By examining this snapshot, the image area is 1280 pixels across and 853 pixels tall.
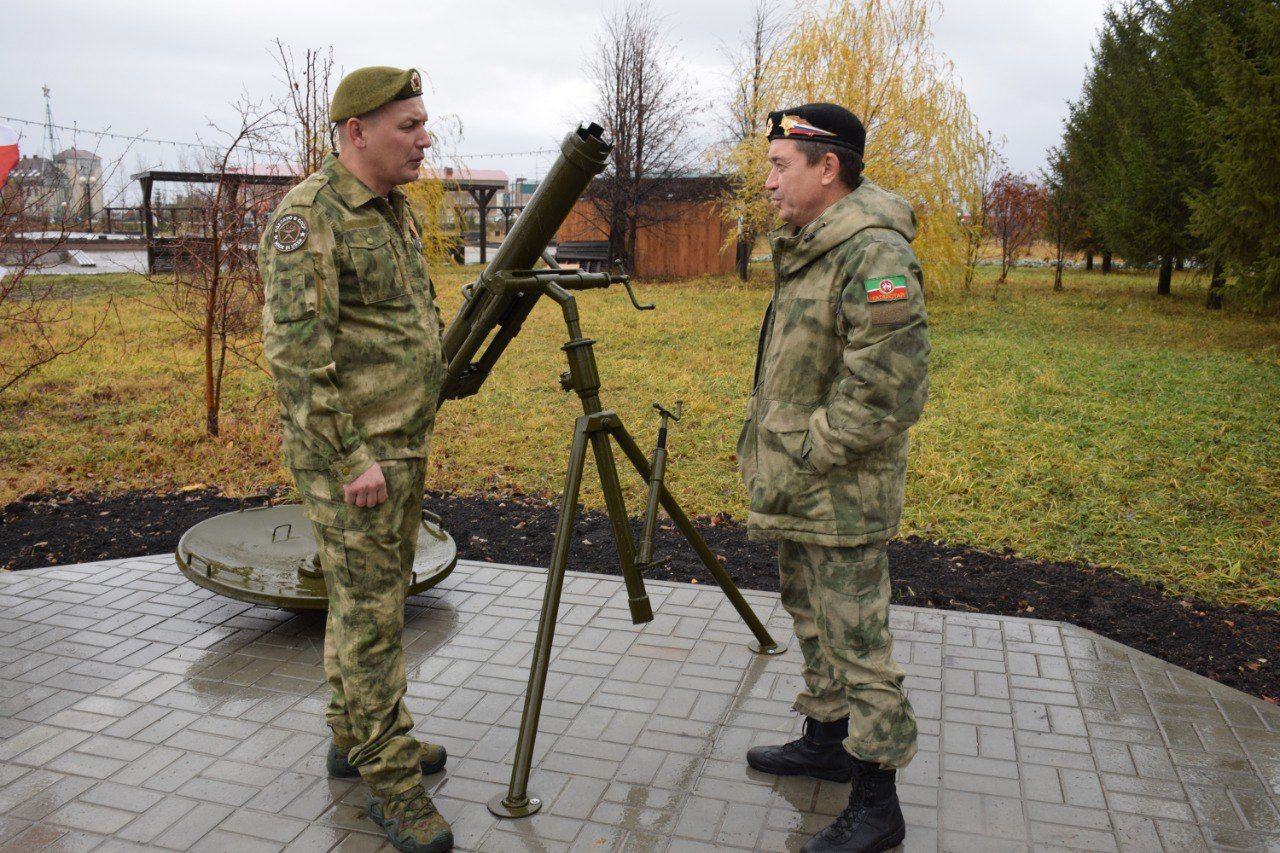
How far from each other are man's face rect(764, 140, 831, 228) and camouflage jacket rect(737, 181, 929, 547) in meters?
0.06

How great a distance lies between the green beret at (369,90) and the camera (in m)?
2.77

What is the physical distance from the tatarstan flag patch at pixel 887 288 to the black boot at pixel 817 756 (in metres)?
1.49

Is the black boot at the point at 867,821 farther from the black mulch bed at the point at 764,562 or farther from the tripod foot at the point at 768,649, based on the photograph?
the black mulch bed at the point at 764,562

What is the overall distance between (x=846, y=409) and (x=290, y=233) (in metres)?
1.61

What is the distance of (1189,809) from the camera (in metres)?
3.16

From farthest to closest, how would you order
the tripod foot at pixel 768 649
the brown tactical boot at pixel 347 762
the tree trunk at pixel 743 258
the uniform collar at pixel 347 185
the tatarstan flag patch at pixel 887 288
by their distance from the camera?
the tree trunk at pixel 743 258 → the tripod foot at pixel 768 649 → the brown tactical boot at pixel 347 762 → the uniform collar at pixel 347 185 → the tatarstan flag patch at pixel 887 288

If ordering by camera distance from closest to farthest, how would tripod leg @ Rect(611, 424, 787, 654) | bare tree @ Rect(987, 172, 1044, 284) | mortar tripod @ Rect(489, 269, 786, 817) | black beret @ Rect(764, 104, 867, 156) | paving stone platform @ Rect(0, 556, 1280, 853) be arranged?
black beret @ Rect(764, 104, 867, 156) < paving stone platform @ Rect(0, 556, 1280, 853) < mortar tripod @ Rect(489, 269, 786, 817) < tripod leg @ Rect(611, 424, 787, 654) < bare tree @ Rect(987, 172, 1044, 284)

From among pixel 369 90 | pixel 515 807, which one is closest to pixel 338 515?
pixel 515 807

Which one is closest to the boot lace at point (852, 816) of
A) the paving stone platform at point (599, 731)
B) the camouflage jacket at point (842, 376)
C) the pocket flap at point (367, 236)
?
the paving stone platform at point (599, 731)

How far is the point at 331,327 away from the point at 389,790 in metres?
1.39

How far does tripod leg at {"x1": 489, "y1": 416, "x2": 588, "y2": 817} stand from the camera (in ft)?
10.3

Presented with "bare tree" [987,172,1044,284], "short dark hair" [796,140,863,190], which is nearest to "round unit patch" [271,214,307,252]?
"short dark hair" [796,140,863,190]

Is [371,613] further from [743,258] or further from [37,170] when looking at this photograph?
[743,258]

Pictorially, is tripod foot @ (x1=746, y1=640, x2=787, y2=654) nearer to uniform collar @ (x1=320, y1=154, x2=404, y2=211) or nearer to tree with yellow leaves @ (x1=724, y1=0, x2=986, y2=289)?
uniform collar @ (x1=320, y1=154, x2=404, y2=211)
